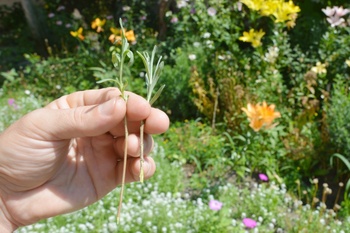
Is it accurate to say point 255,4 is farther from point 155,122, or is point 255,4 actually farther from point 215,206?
point 155,122

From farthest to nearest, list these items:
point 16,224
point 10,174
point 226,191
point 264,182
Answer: point 264,182
point 226,191
point 16,224
point 10,174

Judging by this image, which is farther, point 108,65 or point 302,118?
point 108,65

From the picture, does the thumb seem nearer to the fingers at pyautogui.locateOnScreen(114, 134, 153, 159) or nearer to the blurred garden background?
the fingers at pyautogui.locateOnScreen(114, 134, 153, 159)

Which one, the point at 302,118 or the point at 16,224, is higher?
the point at 16,224

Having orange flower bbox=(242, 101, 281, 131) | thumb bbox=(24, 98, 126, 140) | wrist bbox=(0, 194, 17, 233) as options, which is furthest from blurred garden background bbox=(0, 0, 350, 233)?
thumb bbox=(24, 98, 126, 140)

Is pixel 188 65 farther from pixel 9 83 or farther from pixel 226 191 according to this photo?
pixel 9 83

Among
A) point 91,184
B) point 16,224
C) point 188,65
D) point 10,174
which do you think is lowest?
point 188,65

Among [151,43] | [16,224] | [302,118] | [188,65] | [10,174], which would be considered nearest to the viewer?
[10,174]

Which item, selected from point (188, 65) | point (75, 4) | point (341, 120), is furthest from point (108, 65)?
point (75, 4)
